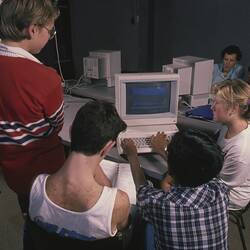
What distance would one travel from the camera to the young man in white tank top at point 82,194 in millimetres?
1005

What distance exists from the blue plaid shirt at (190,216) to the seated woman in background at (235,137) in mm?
485

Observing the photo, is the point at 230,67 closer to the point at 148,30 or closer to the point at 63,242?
the point at 148,30

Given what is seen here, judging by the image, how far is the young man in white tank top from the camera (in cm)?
100

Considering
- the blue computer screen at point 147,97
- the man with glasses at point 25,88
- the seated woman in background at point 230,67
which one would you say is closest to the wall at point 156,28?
the seated woman in background at point 230,67

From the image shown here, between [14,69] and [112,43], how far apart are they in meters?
3.51

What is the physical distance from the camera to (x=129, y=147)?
5.95 feet

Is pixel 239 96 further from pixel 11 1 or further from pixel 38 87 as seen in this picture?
pixel 11 1

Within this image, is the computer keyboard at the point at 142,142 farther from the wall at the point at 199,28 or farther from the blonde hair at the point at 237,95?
the wall at the point at 199,28

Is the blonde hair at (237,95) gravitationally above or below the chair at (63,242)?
above

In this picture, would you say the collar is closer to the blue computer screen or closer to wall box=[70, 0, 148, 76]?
the blue computer screen

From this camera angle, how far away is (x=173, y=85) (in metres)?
1.90

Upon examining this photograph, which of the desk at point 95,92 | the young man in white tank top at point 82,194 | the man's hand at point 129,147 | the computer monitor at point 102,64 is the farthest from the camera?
the computer monitor at point 102,64

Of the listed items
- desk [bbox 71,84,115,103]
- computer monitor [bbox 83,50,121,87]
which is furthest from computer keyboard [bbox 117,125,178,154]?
computer monitor [bbox 83,50,121,87]

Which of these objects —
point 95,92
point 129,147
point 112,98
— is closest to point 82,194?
point 129,147
